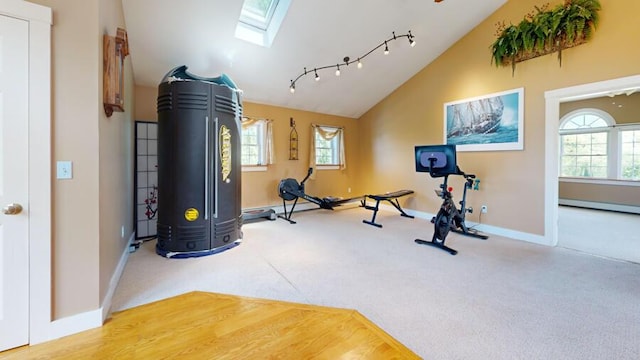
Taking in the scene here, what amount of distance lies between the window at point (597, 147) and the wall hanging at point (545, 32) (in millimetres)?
4624

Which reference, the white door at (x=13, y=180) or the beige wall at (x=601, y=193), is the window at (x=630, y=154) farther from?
the white door at (x=13, y=180)

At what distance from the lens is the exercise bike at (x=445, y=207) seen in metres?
3.78

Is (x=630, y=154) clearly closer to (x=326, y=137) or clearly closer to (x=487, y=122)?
(x=487, y=122)

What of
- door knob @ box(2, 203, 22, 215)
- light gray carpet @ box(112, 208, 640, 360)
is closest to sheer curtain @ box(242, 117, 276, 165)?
light gray carpet @ box(112, 208, 640, 360)

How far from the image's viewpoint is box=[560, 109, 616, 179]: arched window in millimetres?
6672

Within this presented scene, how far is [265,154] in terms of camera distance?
5840mm

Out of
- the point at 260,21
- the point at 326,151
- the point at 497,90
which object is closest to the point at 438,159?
the point at 497,90

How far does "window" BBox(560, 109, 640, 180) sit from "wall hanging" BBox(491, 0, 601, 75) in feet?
15.2

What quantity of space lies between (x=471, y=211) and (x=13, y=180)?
5.43 metres

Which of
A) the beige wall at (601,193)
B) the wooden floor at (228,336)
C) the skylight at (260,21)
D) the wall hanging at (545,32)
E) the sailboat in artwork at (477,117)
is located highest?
the skylight at (260,21)

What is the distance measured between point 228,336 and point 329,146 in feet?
18.5

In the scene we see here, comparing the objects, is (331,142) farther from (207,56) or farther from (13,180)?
(13,180)

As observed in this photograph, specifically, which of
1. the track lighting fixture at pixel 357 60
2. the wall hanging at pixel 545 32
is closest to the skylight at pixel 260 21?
the track lighting fixture at pixel 357 60

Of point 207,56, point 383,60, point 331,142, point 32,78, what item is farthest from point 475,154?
point 32,78
